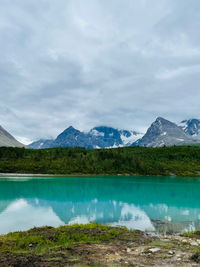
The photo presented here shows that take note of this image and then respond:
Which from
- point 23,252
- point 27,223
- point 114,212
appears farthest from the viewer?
point 114,212

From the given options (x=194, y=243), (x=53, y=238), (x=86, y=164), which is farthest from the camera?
(x=86, y=164)

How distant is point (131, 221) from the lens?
97.1 ft

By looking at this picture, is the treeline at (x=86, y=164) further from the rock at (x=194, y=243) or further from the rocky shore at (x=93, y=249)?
the rock at (x=194, y=243)

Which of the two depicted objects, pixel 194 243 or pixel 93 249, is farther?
pixel 194 243

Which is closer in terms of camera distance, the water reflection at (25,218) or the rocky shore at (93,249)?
the rocky shore at (93,249)

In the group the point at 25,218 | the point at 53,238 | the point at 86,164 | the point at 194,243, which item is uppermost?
the point at 86,164

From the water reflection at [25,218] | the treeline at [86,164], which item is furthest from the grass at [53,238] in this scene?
the treeline at [86,164]

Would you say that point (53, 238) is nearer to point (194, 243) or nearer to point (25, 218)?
point (194, 243)

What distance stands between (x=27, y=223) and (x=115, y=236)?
41.6 ft

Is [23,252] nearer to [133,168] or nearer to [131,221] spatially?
[131,221]

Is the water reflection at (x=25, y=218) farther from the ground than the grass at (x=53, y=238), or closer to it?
closer to it

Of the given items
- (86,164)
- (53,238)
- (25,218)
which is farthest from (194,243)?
(86,164)

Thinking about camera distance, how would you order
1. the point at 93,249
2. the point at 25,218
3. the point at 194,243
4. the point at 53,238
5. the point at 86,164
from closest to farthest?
1. the point at 93,249
2. the point at 194,243
3. the point at 53,238
4. the point at 25,218
5. the point at 86,164

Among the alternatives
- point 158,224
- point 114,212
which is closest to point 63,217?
point 114,212
